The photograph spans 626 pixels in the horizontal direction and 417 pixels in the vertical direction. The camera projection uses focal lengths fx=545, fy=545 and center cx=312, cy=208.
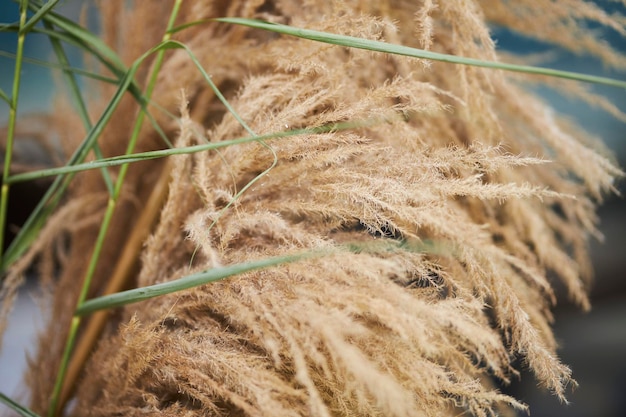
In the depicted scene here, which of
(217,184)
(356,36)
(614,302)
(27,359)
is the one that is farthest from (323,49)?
(614,302)

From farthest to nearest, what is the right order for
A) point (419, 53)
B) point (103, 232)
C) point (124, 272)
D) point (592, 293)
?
1. point (592, 293)
2. point (124, 272)
3. point (103, 232)
4. point (419, 53)

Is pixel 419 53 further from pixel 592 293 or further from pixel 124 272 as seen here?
pixel 592 293

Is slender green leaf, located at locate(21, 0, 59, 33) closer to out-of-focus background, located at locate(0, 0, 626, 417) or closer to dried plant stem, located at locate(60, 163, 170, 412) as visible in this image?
dried plant stem, located at locate(60, 163, 170, 412)

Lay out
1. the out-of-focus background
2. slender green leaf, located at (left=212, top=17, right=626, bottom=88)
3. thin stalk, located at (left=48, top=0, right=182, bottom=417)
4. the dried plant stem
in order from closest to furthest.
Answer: slender green leaf, located at (left=212, top=17, right=626, bottom=88)
thin stalk, located at (left=48, top=0, right=182, bottom=417)
the dried plant stem
the out-of-focus background

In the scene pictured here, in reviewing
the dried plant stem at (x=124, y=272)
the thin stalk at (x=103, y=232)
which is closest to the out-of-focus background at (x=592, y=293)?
the dried plant stem at (x=124, y=272)

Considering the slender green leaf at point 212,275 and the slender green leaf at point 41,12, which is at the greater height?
the slender green leaf at point 41,12

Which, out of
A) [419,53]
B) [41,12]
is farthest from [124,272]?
[419,53]

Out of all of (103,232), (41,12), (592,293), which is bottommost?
(592,293)

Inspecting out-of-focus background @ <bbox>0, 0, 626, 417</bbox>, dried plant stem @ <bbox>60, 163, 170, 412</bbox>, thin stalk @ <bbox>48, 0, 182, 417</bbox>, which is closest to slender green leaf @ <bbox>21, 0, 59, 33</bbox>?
thin stalk @ <bbox>48, 0, 182, 417</bbox>

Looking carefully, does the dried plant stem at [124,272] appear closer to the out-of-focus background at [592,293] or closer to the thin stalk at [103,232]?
the thin stalk at [103,232]
